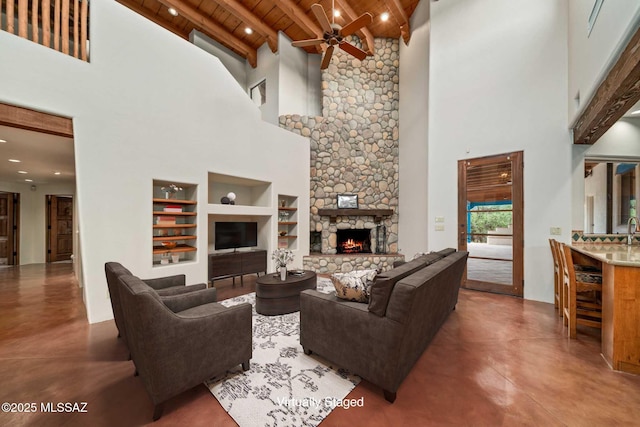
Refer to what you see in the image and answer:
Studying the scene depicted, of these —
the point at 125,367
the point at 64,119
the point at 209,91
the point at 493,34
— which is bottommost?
the point at 125,367

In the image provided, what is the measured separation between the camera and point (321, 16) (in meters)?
3.72

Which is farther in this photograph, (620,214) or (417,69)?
(417,69)

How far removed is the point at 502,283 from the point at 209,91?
5.99 metres

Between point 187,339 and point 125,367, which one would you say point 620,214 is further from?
point 125,367

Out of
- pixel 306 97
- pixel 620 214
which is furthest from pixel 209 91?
pixel 620 214

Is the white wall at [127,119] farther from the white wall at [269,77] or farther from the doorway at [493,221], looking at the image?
the doorway at [493,221]

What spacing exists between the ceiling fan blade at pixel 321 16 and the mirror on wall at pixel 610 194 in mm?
4598

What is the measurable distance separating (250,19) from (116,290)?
598 cm

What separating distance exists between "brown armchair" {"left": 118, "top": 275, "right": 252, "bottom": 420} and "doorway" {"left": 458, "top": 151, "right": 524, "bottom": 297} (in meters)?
4.19

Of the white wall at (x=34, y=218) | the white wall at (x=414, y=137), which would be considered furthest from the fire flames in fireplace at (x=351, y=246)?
the white wall at (x=34, y=218)

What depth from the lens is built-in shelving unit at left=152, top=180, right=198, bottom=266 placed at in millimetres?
3773

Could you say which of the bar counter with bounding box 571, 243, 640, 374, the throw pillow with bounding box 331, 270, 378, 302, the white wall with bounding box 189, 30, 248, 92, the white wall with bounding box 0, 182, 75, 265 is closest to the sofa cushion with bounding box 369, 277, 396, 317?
the throw pillow with bounding box 331, 270, 378, 302

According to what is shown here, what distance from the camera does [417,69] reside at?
5.59 metres

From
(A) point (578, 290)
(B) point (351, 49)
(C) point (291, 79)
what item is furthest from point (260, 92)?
(A) point (578, 290)
